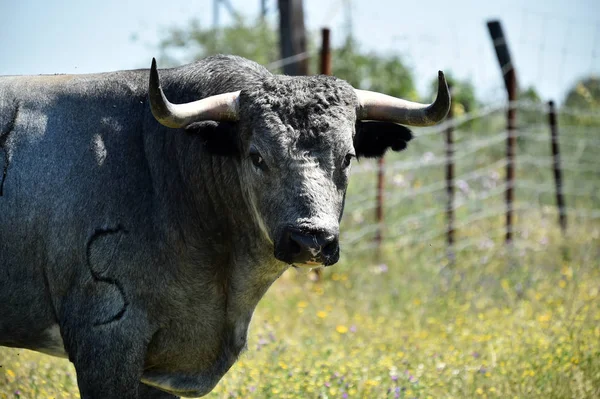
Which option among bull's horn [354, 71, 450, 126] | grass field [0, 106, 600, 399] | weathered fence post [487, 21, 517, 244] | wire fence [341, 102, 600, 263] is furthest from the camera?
weathered fence post [487, 21, 517, 244]

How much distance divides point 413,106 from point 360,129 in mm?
319

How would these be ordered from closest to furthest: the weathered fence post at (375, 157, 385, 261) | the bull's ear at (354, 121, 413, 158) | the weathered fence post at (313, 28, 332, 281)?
the bull's ear at (354, 121, 413, 158) < the weathered fence post at (313, 28, 332, 281) < the weathered fence post at (375, 157, 385, 261)

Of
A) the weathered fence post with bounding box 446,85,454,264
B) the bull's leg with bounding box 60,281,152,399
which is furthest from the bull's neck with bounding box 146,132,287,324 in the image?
the weathered fence post with bounding box 446,85,454,264

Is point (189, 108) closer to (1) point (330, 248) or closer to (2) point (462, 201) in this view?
(1) point (330, 248)

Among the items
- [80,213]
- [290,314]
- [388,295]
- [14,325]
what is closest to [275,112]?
[80,213]

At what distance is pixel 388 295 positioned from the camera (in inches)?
323

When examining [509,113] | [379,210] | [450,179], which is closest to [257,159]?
[379,210]

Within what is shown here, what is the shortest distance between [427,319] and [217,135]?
13.0 feet

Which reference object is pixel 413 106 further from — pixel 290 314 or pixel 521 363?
pixel 290 314

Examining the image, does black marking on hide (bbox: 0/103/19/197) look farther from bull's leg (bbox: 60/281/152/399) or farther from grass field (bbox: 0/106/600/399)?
grass field (bbox: 0/106/600/399)

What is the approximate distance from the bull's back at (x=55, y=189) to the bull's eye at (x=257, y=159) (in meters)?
0.58

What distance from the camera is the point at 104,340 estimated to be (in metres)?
3.94

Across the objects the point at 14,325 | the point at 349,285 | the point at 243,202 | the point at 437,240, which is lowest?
the point at 437,240

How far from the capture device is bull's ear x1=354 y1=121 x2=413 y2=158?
453 centimetres
